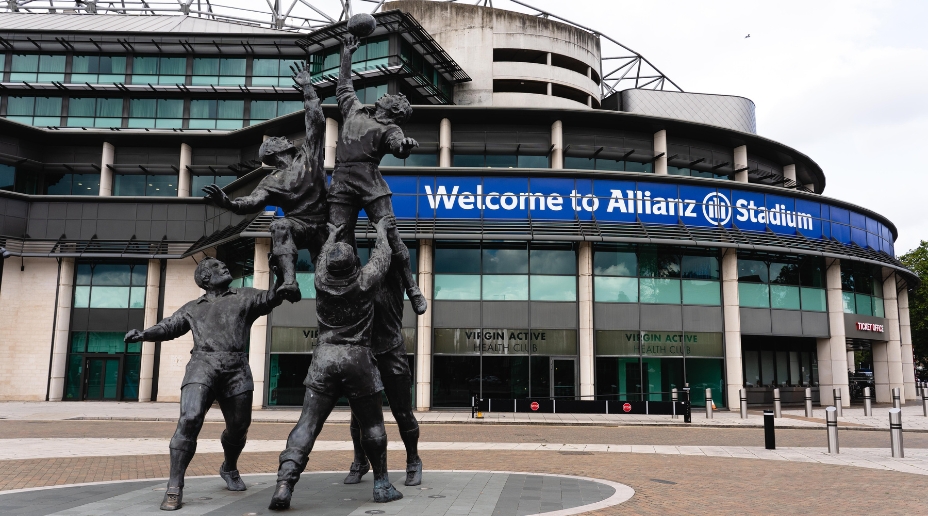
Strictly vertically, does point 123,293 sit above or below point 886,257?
below

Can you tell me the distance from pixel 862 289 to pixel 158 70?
117ft

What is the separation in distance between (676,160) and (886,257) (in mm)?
10674

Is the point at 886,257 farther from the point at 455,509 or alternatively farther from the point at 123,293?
the point at 123,293

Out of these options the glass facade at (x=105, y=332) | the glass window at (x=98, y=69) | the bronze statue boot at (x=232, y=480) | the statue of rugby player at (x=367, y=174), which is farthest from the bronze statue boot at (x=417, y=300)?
the glass window at (x=98, y=69)

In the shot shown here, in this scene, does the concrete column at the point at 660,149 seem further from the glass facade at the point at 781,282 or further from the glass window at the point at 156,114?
the glass window at the point at 156,114

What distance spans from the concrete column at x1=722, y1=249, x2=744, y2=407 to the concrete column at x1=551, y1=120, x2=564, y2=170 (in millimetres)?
7475

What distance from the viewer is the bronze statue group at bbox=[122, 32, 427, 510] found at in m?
7.07

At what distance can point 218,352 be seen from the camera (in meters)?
7.46

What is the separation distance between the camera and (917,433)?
18.7 m

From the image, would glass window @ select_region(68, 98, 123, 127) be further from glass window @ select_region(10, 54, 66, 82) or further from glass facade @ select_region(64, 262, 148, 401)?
glass facade @ select_region(64, 262, 148, 401)

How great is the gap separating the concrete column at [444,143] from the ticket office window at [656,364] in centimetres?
898

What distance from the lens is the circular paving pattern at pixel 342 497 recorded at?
21.8 feet

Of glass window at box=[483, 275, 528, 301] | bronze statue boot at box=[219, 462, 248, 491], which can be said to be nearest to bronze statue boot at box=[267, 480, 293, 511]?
bronze statue boot at box=[219, 462, 248, 491]

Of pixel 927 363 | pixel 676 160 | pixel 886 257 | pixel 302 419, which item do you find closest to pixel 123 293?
pixel 676 160
